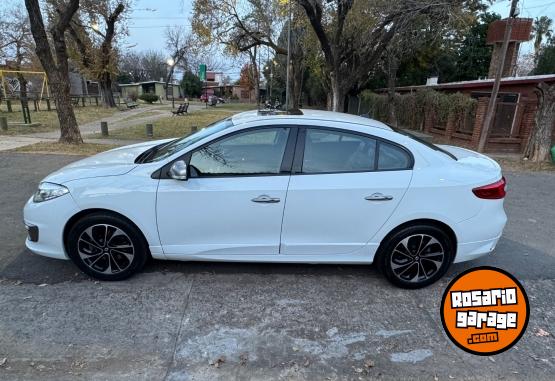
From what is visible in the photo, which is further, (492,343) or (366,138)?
(366,138)

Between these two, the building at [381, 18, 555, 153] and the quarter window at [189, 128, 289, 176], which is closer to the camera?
the quarter window at [189, 128, 289, 176]

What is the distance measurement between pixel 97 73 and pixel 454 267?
30195 millimetres

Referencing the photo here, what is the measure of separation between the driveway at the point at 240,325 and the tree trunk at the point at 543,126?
7201 mm

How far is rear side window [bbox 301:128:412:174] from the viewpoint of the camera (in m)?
3.14

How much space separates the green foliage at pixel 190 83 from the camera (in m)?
66.0

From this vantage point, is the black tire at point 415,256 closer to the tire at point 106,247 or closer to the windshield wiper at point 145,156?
the tire at point 106,247

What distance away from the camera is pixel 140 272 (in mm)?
3463

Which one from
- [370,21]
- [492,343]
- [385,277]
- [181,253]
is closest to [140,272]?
[181,253]

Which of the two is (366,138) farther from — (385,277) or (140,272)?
(140,272)

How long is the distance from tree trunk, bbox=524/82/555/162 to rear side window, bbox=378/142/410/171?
334 inches

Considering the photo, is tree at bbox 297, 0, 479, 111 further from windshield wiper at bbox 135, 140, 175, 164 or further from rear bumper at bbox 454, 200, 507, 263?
windshield wiper at bbox 135, 140, 175, 164

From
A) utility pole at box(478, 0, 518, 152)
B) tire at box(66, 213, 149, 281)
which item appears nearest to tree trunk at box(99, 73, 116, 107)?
utility pole at box(478, 0, 518, 152)

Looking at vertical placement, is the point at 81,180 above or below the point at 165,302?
above

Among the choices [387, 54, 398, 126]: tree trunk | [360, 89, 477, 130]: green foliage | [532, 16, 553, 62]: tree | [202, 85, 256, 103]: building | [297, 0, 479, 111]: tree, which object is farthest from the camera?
[202, 85, 256, 103]: building
